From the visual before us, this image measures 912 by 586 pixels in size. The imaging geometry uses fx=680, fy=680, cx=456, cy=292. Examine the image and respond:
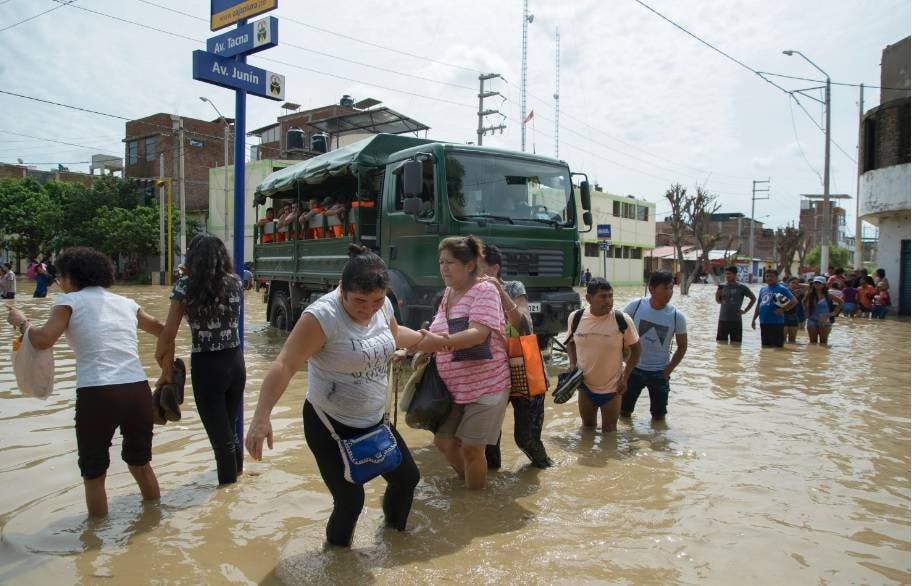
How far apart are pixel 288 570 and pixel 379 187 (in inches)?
270

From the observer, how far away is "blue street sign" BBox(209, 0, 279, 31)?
4391mm

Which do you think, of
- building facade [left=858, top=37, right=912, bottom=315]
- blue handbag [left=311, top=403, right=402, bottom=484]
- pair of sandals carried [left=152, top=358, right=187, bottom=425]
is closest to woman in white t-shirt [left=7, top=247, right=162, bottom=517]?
pair of sandals carried [left=152, top=358, right=187, bottom=425]

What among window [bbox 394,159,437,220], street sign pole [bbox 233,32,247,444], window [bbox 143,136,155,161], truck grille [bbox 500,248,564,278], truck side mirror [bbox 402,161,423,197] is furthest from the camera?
window [bbox 143,136,155,161]

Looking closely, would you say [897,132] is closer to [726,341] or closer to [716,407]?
[726,341]

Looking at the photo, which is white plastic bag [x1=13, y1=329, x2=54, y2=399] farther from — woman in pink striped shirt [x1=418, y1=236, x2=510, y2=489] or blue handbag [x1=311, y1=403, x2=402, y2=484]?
woman in pink striped shirt [x1=418, y1=236, x2=510, y2=489]

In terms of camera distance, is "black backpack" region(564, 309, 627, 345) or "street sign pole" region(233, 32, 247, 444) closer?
"street sign pole" region(233, 32, 247, 444)

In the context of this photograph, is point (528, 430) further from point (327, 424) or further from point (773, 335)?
point (773, 335)

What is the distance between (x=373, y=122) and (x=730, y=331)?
698 inches

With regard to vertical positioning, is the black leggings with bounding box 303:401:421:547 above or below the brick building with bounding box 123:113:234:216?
below

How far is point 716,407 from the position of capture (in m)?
7.21

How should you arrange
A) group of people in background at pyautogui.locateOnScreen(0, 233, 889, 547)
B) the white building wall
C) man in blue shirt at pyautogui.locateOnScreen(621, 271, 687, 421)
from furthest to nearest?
the white building wall < man in blue shirt at pyautogui.locateOnScreen(621, 271, 687, 421) < group of people in background at pyautogui.locateOnScreen(0, 233, 889, 547)

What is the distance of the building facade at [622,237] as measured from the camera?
48906mm

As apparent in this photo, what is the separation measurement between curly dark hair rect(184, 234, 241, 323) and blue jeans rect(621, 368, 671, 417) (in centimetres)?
371

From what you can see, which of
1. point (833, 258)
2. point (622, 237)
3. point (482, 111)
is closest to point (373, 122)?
point (482, 111)
